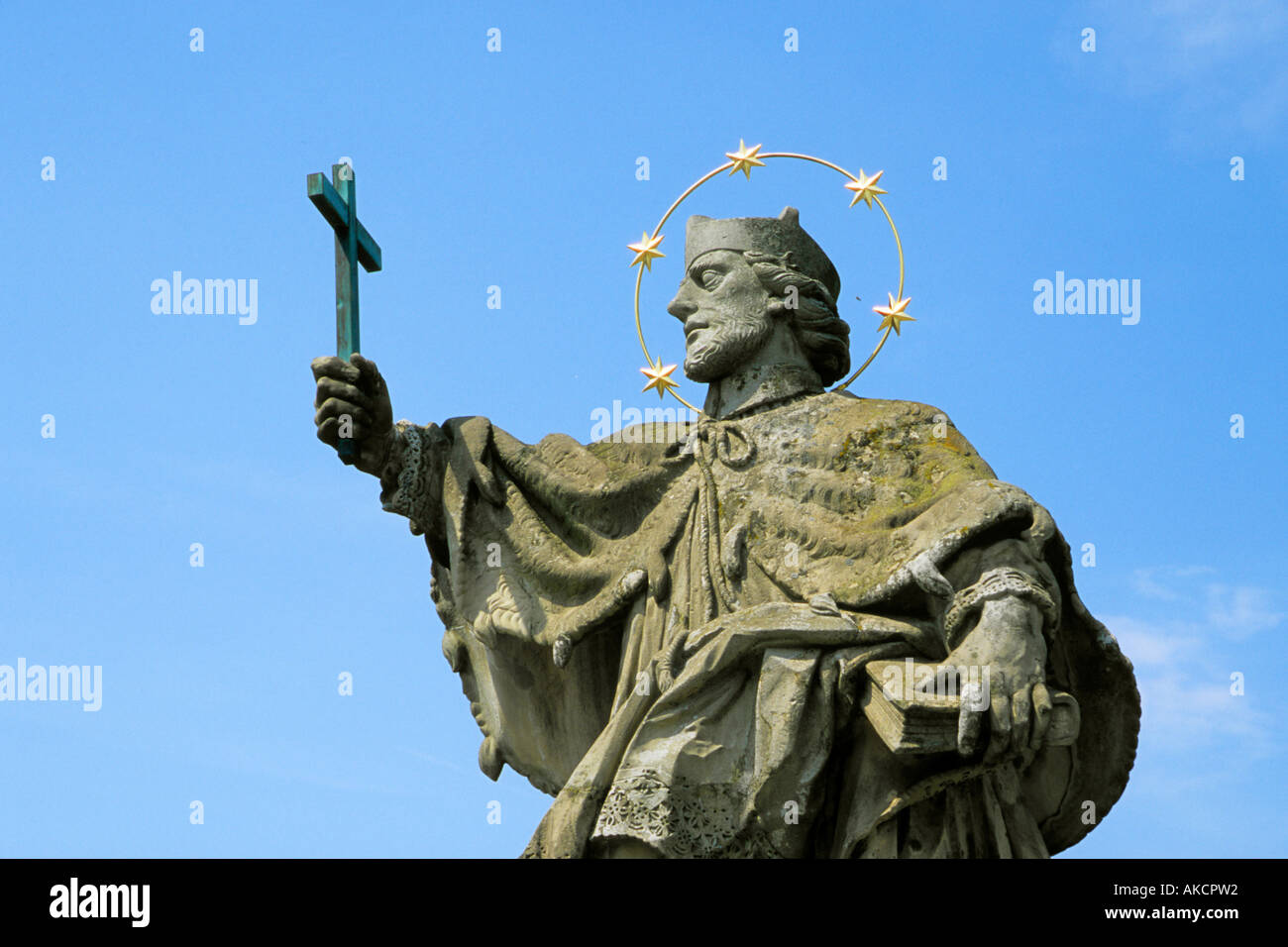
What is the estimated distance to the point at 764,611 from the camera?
11.9 meters

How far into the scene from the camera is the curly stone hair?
13102 millimetres

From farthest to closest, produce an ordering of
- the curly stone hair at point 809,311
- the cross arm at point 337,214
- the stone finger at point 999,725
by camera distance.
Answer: the curly stone hair at point 809,311 → the cross arm at point 337,214 → the stone finger at point 999,725

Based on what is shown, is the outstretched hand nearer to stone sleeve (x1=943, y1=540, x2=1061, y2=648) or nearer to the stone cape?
the stone cape

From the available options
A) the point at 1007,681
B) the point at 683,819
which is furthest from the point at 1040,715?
the point at 683,819

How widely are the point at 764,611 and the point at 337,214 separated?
2616 millimetres

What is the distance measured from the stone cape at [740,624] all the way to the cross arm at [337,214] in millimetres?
910

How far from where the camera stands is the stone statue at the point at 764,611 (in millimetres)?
11609

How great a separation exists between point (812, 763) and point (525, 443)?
2397 mm

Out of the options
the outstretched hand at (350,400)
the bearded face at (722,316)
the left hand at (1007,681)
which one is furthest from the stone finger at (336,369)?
the left hand at (1007,681)

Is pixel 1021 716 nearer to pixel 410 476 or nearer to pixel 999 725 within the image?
pixel 999 725

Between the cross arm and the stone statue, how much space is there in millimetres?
529

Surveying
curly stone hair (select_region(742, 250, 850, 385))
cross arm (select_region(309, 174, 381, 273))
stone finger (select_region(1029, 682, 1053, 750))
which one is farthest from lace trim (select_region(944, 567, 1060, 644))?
cross arm (select_region(309, 174, 381, 273))

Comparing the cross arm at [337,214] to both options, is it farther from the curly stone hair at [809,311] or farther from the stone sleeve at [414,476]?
the curly stone hair at [809,311]

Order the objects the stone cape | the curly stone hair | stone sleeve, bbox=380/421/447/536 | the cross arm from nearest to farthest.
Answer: the stone cape < the cross arm < stone sleeve, bbox=380/421/447/536 < the curly stone hair
